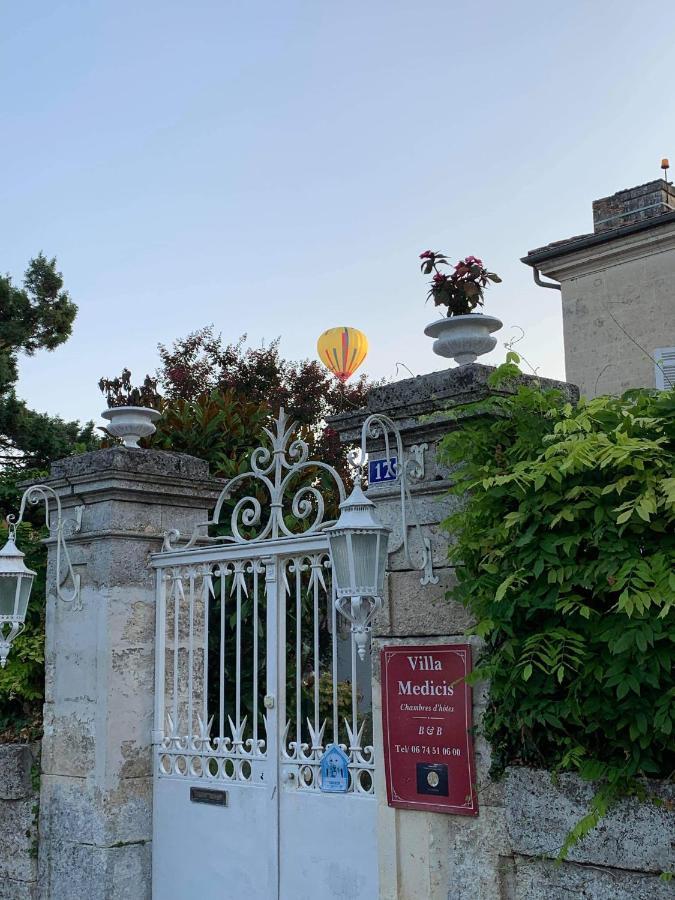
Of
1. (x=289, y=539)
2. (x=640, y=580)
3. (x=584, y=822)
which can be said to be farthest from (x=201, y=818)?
(x=640, y=580)

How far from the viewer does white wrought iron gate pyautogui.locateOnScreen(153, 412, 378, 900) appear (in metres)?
4.50

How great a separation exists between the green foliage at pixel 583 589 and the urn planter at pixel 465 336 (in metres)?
0.61

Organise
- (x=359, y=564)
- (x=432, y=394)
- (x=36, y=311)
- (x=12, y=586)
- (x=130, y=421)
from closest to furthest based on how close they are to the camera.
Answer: (x=359, y=564)
(x=432, y=394)
(x=12, y=586)
(x=130, y=421)
(x=36, y=311)

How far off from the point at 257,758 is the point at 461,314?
243cm

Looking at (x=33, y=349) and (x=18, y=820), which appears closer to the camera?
(x=18, y=820)

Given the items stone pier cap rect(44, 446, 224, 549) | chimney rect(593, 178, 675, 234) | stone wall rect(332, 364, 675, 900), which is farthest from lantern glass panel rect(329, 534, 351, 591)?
chimney rect(593, 178, 675, 234)

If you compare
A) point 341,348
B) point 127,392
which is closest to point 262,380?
point 341,348

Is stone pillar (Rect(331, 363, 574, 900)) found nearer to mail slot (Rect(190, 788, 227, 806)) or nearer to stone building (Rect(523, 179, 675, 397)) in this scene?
mail slot (Rect(190, 788, 227, 806))

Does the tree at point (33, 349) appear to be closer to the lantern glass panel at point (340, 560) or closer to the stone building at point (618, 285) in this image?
the stone building at point (618, 285)

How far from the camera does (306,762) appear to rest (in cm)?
468

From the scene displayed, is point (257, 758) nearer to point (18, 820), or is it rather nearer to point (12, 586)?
point (12, 586)

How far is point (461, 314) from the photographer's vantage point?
4.39m

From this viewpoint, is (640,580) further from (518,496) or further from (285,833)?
(285,833)

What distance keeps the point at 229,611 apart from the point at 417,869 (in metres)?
3.58
